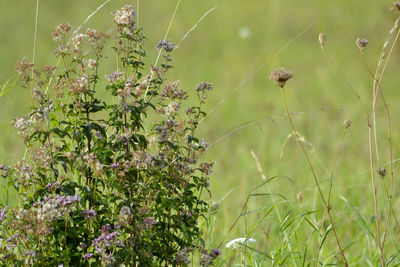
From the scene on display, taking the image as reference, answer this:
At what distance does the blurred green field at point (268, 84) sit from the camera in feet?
12.7

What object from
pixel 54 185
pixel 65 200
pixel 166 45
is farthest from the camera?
pixel 166 45

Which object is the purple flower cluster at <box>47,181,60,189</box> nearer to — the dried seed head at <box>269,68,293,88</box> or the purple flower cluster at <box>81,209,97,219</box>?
the purple flower cluster at <box>81,209,97,219</box>

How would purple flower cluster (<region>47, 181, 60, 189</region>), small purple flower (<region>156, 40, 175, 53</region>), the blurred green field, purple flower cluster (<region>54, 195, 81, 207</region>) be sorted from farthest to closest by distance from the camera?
the blurred green field, small purple flower (<region>156, 40, 175, 53</region>), purple flower cluster (<region>47, 181, 60, 189</region>), purple flower cluster (<region>54, 195, 81, 207</region>)

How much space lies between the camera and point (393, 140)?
473 centimetres

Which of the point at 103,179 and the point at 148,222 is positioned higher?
the point at 103,179

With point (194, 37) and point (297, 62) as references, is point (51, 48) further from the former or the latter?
point (297, 62)

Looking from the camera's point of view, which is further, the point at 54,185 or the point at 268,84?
the point at 268,84

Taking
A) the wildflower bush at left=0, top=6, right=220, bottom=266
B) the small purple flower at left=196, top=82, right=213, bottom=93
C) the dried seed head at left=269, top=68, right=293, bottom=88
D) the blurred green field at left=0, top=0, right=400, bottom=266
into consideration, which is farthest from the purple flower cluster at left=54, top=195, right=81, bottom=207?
the blurred green field at left=0, top=0, right=400, bottom=266

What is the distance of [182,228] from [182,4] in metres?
9.29

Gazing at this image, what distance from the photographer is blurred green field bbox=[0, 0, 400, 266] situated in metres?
3.87

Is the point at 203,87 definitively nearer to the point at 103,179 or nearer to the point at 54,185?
the point at 103,179

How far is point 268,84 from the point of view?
24.9 feet

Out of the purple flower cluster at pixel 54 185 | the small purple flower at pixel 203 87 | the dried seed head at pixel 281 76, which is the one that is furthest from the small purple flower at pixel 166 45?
the purple flower cluster at pixel 54 185

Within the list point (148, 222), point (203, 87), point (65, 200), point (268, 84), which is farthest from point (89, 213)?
point (268, 84)
